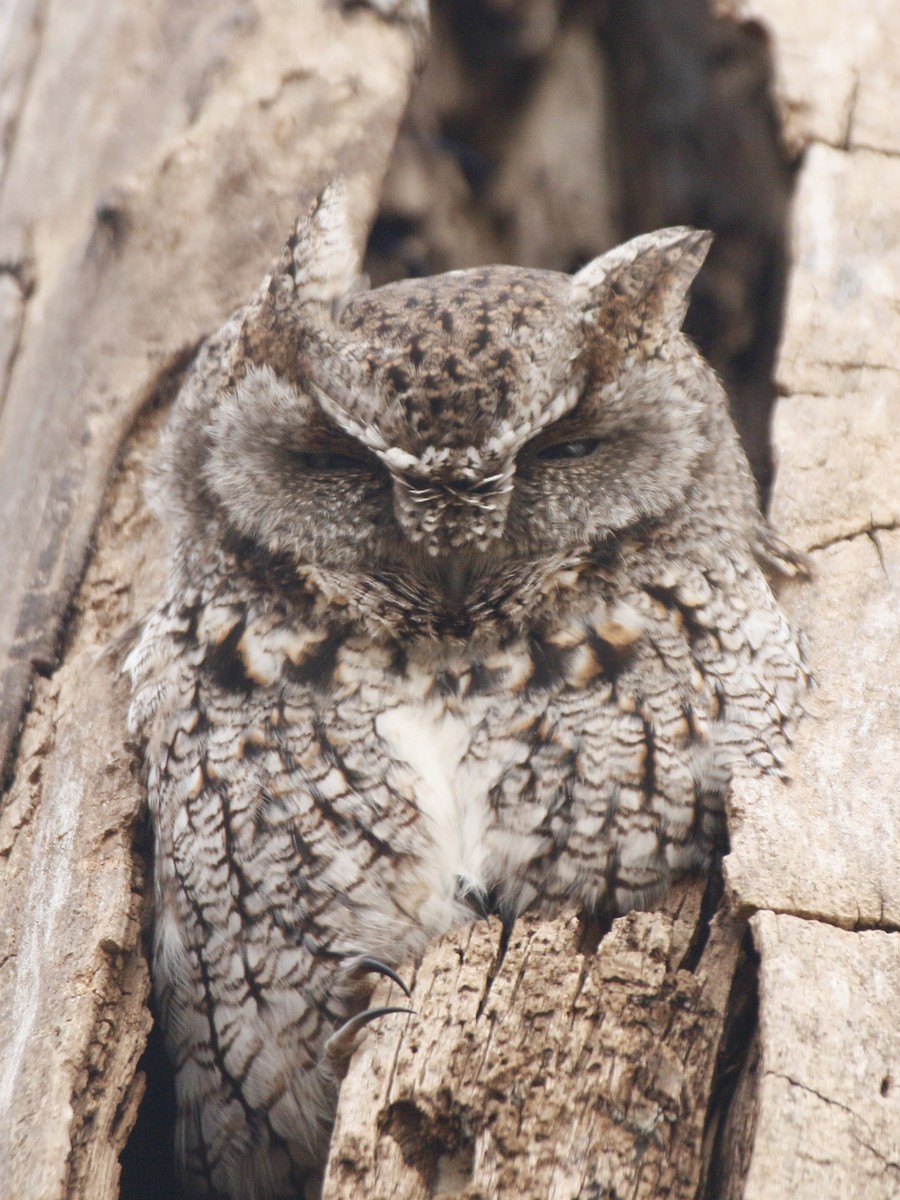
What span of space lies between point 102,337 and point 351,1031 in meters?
1.47

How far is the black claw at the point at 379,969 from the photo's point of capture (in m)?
1.84

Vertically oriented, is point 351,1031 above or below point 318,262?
below

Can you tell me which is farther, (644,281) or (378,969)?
(644,281)

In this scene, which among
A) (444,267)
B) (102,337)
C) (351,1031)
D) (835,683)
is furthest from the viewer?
(444,267)

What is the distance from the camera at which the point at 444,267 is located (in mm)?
3178

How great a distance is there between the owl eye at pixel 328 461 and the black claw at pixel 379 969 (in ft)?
2.47

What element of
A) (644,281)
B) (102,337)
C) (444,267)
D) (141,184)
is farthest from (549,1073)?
(444,267)

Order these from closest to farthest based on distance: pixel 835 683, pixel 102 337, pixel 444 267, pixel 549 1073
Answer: pixel 549 1073, pixel 835 683, pixel 102 337, pixel 444 267

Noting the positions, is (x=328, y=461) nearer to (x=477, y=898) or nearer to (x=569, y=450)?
(x=569, y=450)

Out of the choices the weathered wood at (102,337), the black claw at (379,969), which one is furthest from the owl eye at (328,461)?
the black claw at (379,969)

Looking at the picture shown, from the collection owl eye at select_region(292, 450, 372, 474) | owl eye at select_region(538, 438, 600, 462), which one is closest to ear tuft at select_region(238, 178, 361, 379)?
owl eye at select_region(292, 450, 372, 474)

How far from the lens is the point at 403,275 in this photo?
3.11 metres

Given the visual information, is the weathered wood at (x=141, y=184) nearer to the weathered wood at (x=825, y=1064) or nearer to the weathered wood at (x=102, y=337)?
the weathered wood at (x=102, y=337)

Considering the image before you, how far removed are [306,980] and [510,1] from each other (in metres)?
2.52
